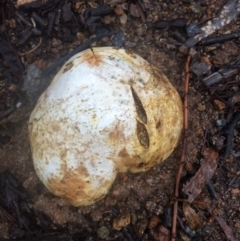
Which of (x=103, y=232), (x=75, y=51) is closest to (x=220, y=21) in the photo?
(x=75, y=51)

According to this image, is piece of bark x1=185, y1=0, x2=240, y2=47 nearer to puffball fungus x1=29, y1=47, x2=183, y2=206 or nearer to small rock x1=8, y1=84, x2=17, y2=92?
puffball fungus x1=29, y1=47, x2=183, y2=206

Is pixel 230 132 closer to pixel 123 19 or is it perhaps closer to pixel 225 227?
pixel 225 227

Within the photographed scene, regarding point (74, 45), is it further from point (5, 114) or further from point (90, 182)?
point (90, 182)

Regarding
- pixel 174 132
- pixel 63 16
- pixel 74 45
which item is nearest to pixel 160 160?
pixel 174 132

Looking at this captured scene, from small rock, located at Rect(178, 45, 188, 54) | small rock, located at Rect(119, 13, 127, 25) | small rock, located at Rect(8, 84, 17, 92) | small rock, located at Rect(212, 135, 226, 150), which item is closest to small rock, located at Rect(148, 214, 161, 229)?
small rock, located at Rect(212, 135, 226, 150)

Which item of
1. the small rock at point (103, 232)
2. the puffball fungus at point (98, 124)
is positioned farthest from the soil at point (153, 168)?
the puffball fungus at point (98, 124)
